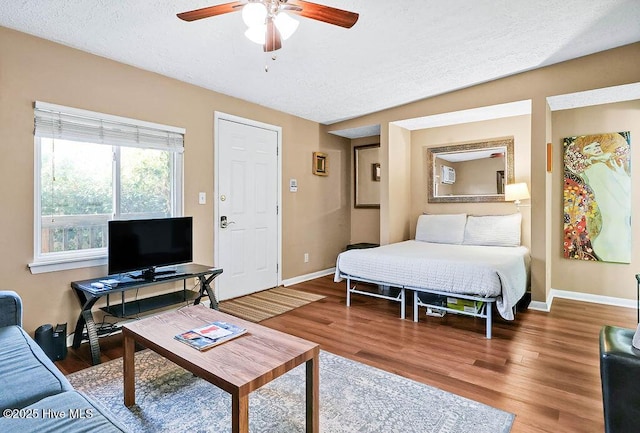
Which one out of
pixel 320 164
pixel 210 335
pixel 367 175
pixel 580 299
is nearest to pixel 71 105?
pixel 210 335

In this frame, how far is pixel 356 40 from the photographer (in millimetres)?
2846

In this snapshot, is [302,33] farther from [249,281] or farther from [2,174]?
[249,281]

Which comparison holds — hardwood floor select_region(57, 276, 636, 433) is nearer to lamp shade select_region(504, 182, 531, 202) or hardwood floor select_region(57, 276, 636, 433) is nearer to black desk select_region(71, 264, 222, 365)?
black desk select_region(71, 264, 222, 365)

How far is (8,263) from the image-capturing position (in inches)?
99.7

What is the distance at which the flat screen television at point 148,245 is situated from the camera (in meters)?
2.82

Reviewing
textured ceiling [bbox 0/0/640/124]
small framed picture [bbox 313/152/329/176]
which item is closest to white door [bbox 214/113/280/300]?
textured ceiling [bbox 0/0/640/124]

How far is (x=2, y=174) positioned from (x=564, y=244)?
5.57 metres

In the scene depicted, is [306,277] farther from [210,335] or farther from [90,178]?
[210,335]

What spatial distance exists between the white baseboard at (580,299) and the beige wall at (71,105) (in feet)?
10.2

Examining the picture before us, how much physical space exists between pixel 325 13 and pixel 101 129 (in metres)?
2.26

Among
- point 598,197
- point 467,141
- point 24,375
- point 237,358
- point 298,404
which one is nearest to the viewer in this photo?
point 24,375

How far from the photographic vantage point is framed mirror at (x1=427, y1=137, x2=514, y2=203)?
4543mm

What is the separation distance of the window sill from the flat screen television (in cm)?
31

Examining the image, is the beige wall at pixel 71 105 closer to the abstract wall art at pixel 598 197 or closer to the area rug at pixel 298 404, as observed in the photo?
A: the area rug at pixel 298 404
